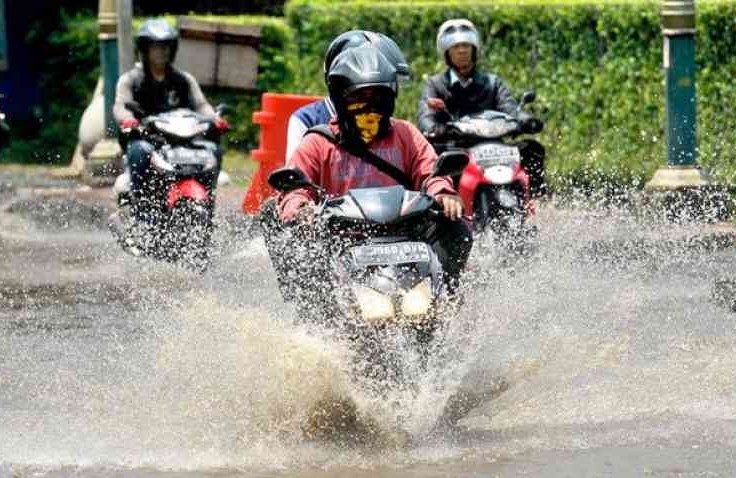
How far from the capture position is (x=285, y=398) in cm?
780

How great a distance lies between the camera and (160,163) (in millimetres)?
13203

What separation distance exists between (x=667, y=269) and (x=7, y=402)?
16.3 feet

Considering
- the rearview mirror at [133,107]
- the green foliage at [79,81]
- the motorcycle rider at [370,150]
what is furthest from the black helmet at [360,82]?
the green foliage at [79,81]

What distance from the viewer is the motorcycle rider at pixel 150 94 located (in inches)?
528

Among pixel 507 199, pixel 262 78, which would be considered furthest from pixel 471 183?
pixel 262 78

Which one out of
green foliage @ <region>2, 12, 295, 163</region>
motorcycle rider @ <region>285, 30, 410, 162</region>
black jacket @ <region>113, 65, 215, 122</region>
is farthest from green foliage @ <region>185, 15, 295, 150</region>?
motorcycle rider @ <region>285, 30, 410, 162</region>

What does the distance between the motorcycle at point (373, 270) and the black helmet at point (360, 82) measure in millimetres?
441

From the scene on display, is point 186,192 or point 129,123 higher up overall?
point 129,123

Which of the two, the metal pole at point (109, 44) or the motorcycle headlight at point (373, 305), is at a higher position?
the metal pole at point (109, 44)

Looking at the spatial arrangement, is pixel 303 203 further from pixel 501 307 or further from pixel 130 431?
pixel 501 307

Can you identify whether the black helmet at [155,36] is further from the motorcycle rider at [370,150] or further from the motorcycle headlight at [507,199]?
the motorcycle rider at [370,150]

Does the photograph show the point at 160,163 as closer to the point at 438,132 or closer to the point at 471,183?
the point at 438,132

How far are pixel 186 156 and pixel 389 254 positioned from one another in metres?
5.88

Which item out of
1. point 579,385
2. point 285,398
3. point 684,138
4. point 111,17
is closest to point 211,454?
A: point 285,398
